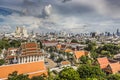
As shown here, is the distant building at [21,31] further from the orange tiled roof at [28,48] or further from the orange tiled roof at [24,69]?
the orange tiled roof at [24,69]

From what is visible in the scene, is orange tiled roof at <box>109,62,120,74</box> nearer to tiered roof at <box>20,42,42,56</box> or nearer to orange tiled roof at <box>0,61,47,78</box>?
orange tiled roof at <box>0,61,47,78</box>

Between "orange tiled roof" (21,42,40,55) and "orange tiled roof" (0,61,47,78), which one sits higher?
"orange tiled roof" (21,42,40,55)

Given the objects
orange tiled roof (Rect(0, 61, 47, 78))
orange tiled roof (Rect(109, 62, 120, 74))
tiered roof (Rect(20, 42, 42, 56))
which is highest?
tiered roof (Rect(20, 42, 42, 56))

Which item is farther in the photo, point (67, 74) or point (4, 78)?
point (4, 78)

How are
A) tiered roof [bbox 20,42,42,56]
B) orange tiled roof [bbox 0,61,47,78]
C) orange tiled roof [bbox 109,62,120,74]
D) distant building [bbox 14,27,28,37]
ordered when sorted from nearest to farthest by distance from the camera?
orange tiled roof [bbox 0,61,47,78], orange tiled roof [bbox 109,62,120,74], tiered roof [bbox 20,42,42,56], distant building [bbox 14,27,28,37]

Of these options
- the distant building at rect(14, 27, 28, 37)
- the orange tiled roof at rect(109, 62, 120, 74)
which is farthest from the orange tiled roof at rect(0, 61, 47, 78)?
the distant building at rect(14, 27, 28, 37)

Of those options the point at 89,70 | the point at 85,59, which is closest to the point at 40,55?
the point at 85,59

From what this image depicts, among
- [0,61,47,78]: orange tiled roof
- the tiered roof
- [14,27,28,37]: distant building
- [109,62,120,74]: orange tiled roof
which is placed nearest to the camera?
[0,61,47,78]: orange tiled roof

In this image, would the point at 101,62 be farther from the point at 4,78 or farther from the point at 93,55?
the point at 4,78
